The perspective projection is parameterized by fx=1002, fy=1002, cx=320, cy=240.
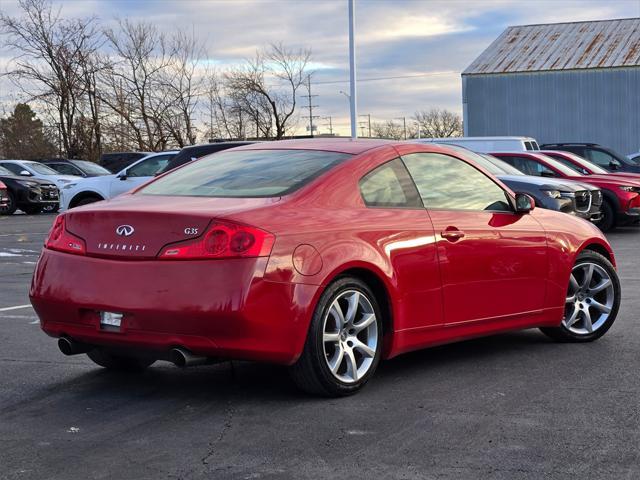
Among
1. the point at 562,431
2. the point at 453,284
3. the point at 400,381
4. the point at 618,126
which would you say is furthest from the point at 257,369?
the point at 618,126

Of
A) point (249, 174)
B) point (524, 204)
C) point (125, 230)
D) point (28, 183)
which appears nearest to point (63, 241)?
point (125, 230)

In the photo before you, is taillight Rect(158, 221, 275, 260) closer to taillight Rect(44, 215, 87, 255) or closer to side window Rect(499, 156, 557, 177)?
taillight Rect(44, 215, 87, 255)

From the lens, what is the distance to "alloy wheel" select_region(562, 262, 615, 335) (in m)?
7.10

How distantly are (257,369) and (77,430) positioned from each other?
62.8 inches

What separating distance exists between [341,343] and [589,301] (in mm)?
2547

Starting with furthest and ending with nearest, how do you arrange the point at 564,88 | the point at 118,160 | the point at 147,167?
the point at 564,88
the point at 118,160
the point at 147,167

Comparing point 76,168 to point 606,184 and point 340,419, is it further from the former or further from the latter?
point 340,419

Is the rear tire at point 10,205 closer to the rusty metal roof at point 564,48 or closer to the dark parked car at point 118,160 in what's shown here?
the dark parked car at point 118,160

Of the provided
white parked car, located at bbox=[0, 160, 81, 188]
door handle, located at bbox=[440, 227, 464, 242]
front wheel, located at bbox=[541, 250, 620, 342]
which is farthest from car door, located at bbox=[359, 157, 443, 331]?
white parked car, located at bbox=[0, 160, 81, 188]

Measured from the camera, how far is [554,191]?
53.1ft

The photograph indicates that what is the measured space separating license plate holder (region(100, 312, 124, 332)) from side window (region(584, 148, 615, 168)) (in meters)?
22.0

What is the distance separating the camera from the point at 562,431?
4.71 m

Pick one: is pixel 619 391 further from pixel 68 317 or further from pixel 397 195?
pixel 68 317

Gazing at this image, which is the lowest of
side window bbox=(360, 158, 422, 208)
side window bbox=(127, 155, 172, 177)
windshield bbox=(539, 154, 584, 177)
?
side window bbox=(360, 158, 422, 208)
